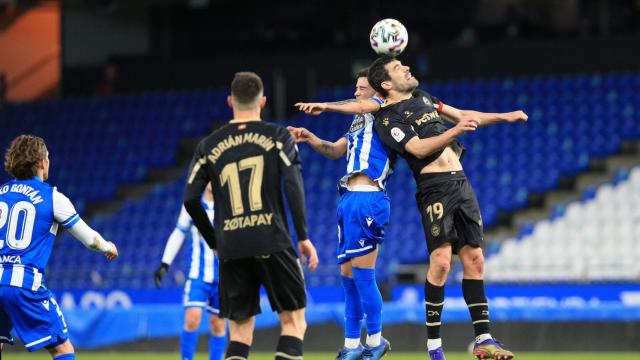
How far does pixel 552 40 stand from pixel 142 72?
34.4 ft

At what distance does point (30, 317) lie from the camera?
8602 millimetres

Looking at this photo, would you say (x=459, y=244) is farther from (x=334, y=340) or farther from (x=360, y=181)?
(x=334, y=340)

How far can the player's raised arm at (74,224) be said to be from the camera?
28.6ft

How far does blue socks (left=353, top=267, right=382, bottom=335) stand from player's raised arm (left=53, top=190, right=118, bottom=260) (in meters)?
2.02

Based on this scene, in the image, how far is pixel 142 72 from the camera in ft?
97.4

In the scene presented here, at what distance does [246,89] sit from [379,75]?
2.25m

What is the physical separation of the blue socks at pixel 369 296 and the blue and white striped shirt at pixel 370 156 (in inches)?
30.4

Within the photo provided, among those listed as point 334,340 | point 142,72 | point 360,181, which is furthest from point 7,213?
point 142,72

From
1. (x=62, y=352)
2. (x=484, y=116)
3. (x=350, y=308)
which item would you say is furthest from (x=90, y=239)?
(x=484, y=116)

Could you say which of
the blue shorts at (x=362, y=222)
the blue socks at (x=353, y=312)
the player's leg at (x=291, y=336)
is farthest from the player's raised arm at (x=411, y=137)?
the player's leg at (x=291, y=336)

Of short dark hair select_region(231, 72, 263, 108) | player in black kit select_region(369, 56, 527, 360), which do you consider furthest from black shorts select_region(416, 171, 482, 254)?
short dark hair select_region(231, 72, 263, 108)

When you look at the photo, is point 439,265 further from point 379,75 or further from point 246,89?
point 246,89

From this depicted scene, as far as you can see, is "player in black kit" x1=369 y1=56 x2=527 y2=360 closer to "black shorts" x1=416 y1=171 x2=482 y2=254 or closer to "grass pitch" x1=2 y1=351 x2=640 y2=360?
"black shorts" x1=416 y1=171 x2=482 y2=254

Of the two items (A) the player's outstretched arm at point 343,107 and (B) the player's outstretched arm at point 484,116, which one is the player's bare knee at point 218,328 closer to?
(A) the player's outstretched arm at point 343,107
